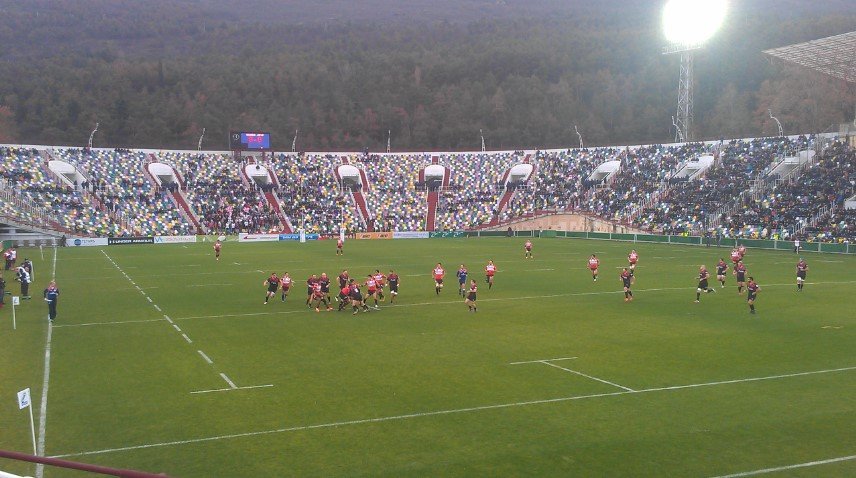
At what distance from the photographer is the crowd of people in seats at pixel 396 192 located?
302 ft

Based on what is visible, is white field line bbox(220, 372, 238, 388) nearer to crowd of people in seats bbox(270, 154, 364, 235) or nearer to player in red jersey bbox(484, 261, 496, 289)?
player in red jersey bbox(484, 261, 496, 289)

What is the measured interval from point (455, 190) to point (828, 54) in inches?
1682

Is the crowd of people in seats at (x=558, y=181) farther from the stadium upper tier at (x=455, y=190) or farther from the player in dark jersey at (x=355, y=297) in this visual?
the player in dark jersey at (x=355, y=297)

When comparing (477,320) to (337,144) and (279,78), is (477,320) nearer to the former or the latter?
(337,144)

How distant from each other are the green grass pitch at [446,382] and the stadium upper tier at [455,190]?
36261 mm

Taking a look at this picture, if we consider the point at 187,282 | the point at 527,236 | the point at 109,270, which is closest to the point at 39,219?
the point at 109,270

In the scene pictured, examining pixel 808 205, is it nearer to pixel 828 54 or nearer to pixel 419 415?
pixel 828 54

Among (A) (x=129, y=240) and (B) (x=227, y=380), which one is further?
(A) (x=129, y=240)

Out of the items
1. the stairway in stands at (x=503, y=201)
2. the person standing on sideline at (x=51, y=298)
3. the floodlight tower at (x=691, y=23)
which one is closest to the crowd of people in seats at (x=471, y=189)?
the stairway in stands at (x=503, y=201)

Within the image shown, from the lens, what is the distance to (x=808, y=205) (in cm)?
6794

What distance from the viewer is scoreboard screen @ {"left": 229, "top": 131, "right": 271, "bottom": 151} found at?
3733 inches

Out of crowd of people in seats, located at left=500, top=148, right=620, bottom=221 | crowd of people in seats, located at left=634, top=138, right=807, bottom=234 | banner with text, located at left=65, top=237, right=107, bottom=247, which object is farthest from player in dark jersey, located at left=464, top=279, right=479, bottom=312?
crowd of people in seats, located at left=500, top=148, right=620, bottom=221

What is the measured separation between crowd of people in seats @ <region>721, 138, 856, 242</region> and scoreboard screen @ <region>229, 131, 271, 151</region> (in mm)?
53151

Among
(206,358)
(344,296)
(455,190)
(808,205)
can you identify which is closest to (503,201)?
(455,190)
